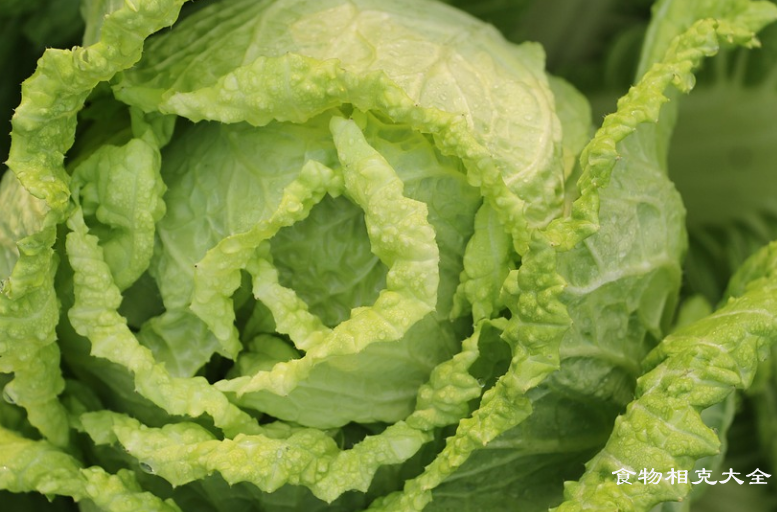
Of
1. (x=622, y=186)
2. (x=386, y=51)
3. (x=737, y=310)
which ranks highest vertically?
(x=386, y=51)

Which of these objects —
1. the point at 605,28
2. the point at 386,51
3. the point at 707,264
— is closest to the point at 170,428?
the point at 386,51

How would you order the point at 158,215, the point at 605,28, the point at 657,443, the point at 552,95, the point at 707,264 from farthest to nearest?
1. the point at 605,28
2. the point at 707,264
3. the point at 552,95
4. the point at 158,215
5. the point at 657,443

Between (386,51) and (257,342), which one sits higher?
(386,51)

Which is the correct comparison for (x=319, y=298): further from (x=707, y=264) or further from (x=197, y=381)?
(x=707, y=264)

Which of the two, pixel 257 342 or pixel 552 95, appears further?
pixel 552 95

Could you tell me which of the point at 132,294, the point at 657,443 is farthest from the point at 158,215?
the point at 657,443

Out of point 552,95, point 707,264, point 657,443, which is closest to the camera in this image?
point 657,443

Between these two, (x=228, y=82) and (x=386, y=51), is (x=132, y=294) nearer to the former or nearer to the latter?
(x=228, y=82)
